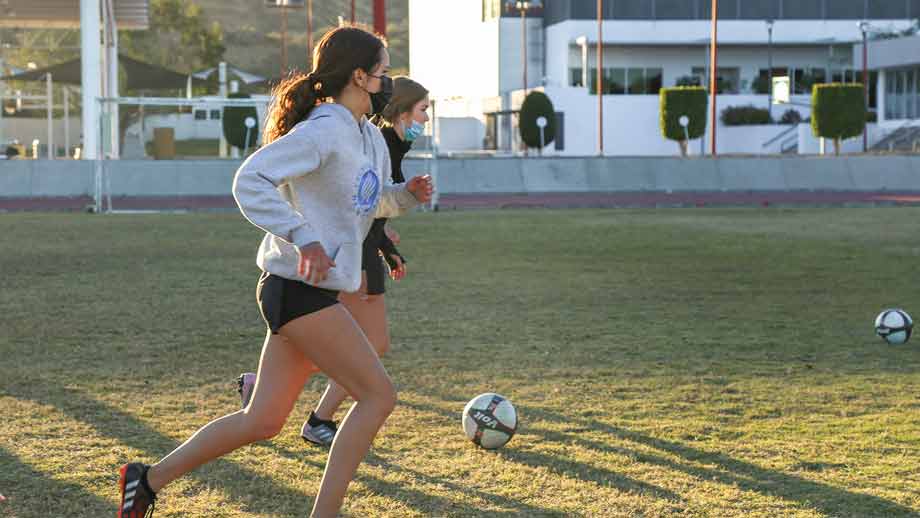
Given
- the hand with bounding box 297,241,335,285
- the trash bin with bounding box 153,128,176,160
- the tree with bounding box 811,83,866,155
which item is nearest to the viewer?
the hand with bounding box 297,241,335,285

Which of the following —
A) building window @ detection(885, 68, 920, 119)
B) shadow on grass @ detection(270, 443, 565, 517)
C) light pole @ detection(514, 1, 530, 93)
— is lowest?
shadow on grass @ detection(270, 443, 565, 517)

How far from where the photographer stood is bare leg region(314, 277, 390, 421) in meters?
6.32

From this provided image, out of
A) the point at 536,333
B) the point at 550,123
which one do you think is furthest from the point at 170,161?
the point at 550,123

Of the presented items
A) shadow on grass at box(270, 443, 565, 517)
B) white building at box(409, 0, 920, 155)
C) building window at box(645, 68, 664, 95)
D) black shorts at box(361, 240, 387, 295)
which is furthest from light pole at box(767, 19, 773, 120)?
shadow on grass at box(270, 443, 565, 517)

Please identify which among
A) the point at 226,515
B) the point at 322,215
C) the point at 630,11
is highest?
the point at 630,11

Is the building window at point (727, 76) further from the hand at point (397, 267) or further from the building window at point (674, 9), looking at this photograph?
the hand at point (397, 267)

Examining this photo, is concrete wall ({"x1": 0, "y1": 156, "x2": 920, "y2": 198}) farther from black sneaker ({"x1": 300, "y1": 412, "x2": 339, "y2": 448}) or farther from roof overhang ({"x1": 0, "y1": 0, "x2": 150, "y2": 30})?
black sneaker ({"x1": 300, "y1": 412, "x2": 339, "y2": 448})

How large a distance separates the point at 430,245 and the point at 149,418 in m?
12.0

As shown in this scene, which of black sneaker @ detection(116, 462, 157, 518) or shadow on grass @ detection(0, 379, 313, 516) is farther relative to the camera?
shadow on grass @ detection(0, 379, 313, 516)

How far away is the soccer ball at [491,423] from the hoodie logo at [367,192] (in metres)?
1.96

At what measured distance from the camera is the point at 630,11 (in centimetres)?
7925

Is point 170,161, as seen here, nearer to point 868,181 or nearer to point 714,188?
point 714,188

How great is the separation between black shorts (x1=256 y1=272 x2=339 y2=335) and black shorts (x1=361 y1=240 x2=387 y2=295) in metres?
1.76

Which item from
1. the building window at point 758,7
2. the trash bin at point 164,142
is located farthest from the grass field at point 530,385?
the building window at point 758,7
